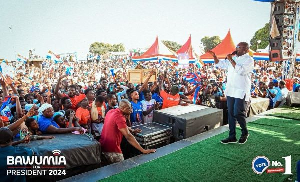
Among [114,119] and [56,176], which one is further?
[114,119]

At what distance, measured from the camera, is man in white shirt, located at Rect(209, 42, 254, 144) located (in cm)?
318

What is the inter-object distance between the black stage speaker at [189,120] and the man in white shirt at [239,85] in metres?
0.63

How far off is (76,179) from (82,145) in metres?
0.42

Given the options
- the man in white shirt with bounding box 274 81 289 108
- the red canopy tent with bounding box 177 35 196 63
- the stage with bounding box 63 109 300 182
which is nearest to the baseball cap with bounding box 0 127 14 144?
the stage with bounding box 63 109 300 182

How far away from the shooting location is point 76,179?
235 cm

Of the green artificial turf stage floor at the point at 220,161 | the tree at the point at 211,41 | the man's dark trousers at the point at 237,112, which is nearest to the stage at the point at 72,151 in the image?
the green artificial turf stage floor at the point at 220,161

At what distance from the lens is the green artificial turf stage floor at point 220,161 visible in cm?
237

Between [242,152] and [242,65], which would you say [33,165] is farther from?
[242,65]

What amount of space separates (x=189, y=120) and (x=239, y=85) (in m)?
1.05

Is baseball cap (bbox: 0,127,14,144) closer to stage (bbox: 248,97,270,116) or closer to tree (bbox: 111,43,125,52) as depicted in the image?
A: stage (bbox: 248,97,270,116)

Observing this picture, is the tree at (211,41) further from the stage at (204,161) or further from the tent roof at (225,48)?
the stage at (204,161)

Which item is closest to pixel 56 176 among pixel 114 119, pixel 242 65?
pixel 114 119

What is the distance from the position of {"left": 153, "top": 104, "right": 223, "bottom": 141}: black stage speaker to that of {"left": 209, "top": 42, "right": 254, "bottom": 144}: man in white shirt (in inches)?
24.8

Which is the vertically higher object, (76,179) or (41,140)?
(41,140)
